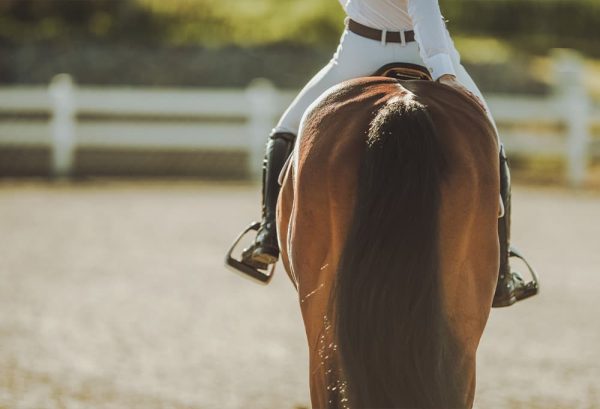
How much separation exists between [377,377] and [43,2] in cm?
1743

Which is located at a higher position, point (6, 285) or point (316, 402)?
point (316, 402)

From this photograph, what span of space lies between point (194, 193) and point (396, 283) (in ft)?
39.0

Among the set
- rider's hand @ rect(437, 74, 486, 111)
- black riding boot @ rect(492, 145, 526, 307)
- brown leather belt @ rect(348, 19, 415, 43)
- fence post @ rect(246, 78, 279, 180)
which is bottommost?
fence post @ rect(246, 78, 279, 180)

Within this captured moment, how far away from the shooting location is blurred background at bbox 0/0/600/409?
6.32m

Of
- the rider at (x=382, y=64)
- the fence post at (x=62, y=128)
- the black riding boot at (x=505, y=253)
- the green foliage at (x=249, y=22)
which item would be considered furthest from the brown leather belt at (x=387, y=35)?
the green foliage at (x=249, y=22)

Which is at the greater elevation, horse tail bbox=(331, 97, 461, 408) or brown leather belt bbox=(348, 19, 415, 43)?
brown leather belt bbox=(348, 19, 415, 43)

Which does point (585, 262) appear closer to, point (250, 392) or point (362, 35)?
point (250, 392)

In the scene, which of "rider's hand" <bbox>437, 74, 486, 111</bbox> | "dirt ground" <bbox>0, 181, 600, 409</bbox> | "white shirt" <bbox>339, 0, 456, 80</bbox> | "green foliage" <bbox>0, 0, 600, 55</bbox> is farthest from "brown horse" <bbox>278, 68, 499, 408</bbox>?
"green foliage" <bbox>0, 0, 600, 55</bbox>

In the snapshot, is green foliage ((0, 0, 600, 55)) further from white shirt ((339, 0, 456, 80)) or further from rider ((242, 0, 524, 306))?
white shirt ((339, 0, 456, 80))

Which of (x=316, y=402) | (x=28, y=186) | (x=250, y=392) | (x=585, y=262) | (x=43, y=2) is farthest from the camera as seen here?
(x=43, y=2)

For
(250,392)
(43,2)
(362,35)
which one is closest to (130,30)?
(43,2)

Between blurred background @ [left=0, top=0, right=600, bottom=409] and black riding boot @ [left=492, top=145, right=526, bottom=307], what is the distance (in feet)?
6.20

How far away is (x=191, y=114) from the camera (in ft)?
55.8

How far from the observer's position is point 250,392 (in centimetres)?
583
